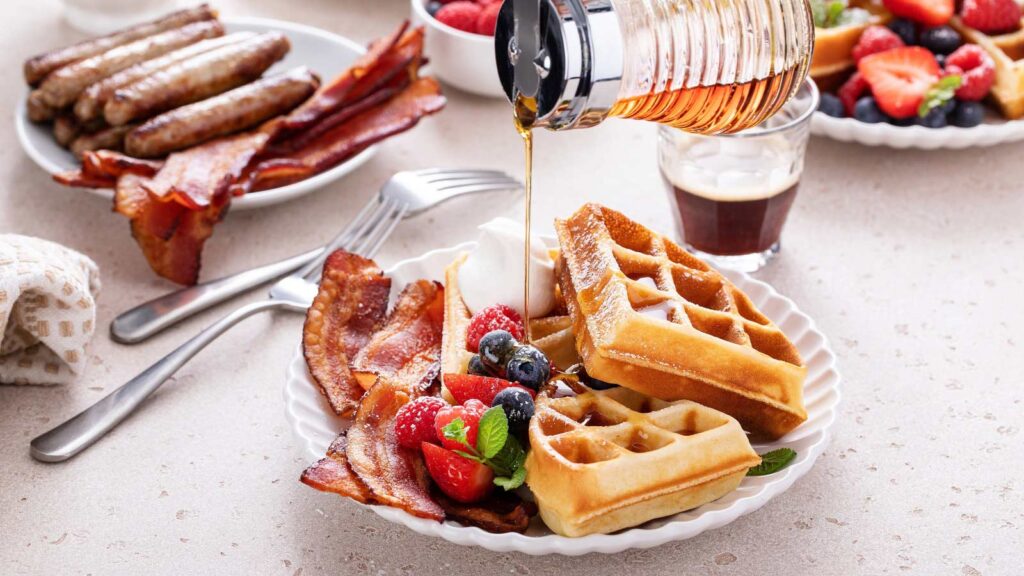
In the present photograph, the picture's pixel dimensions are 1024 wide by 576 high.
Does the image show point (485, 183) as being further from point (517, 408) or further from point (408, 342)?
point (517, 408)

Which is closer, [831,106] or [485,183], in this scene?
[485,183]

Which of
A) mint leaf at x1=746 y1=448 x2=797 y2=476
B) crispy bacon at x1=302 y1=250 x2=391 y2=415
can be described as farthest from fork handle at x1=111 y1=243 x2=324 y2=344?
mint leaf at x1=746 y1=448 x2=797 y2=476

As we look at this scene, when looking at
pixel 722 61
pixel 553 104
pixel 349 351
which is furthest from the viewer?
pixel 349 351

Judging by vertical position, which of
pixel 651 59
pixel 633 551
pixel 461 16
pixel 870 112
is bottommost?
pixel 633 551

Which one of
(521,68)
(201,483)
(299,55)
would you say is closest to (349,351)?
(201,483)

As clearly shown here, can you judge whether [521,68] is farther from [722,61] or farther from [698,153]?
[698,153]

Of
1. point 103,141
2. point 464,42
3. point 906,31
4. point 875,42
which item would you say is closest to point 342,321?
point 103,141
